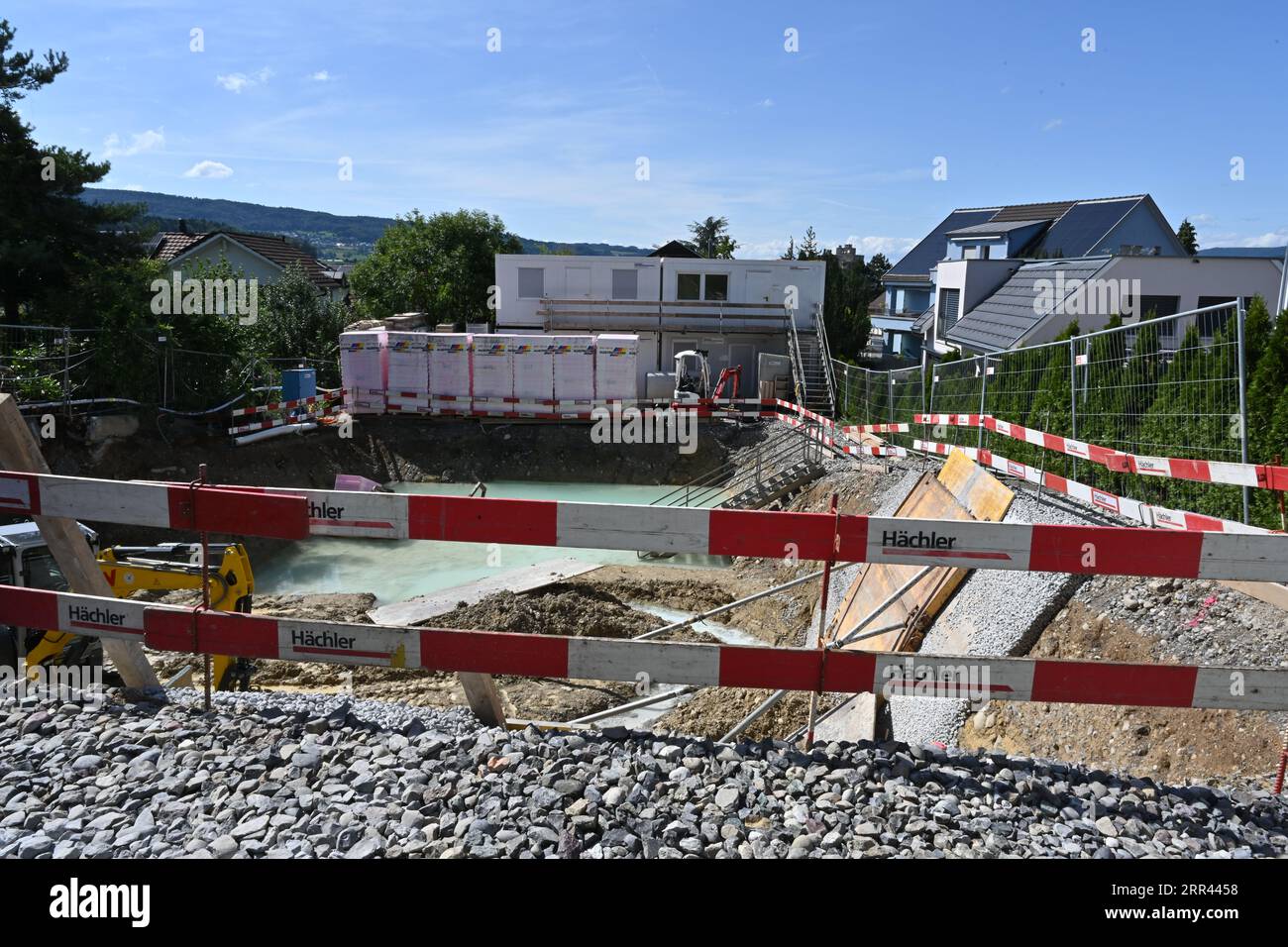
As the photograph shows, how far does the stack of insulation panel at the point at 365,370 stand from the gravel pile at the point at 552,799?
21.9 metres

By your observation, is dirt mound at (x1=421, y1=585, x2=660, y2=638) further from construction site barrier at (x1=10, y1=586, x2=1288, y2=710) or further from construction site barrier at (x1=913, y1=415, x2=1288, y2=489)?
construction site barrier at (x1=10, y1=586, x2=1288, y2=710)

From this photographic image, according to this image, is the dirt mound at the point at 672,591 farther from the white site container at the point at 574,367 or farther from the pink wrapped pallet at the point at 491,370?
the pink wrapped pallet at the point at 491,370

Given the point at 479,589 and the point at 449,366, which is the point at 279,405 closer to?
the point at 449,366

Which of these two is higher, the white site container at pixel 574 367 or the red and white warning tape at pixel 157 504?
the white site container at pixel 574 367

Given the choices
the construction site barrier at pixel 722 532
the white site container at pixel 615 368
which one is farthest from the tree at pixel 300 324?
the construction site barrier at pixel 722 532

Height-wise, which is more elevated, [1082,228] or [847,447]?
[1082,228]

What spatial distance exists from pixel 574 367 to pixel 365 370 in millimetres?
6388

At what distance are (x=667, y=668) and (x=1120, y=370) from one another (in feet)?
25.0

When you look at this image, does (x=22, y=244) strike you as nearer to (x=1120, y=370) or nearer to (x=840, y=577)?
(x=840, y=577)

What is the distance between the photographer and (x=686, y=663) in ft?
13.3

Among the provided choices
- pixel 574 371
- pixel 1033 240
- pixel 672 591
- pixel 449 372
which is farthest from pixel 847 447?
pixel 1033 240

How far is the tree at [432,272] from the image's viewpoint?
134 feet

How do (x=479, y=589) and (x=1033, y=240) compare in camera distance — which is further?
(x=1033, y=240)
